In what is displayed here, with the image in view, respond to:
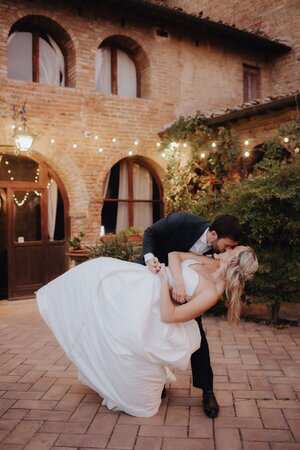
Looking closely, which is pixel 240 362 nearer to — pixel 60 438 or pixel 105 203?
pixel 60 438

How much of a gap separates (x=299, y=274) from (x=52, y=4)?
7.41m

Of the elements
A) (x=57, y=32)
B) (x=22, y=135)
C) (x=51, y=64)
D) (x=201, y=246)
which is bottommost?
(x=201, y=246)

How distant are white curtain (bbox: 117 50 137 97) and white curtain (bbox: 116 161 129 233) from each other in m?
1.76

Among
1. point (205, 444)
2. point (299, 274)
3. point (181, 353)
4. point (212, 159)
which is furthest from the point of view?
point (212, 159)

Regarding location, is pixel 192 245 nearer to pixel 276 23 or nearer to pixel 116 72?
pixel 116 72

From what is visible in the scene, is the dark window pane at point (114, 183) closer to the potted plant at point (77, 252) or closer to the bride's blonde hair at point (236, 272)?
the potted plant at point (77, 252)

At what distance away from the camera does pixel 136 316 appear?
10.0 ft

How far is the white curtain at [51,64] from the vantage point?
30.8 feet

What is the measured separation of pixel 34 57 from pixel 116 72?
1992mm

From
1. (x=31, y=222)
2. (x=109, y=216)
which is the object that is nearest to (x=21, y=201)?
(x=31, y=222)

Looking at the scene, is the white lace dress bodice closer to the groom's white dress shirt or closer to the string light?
the groom's white dress shirt

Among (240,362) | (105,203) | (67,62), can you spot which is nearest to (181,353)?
(240,362)

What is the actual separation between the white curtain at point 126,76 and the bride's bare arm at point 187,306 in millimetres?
8156

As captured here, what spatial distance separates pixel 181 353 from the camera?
3.11 meters
